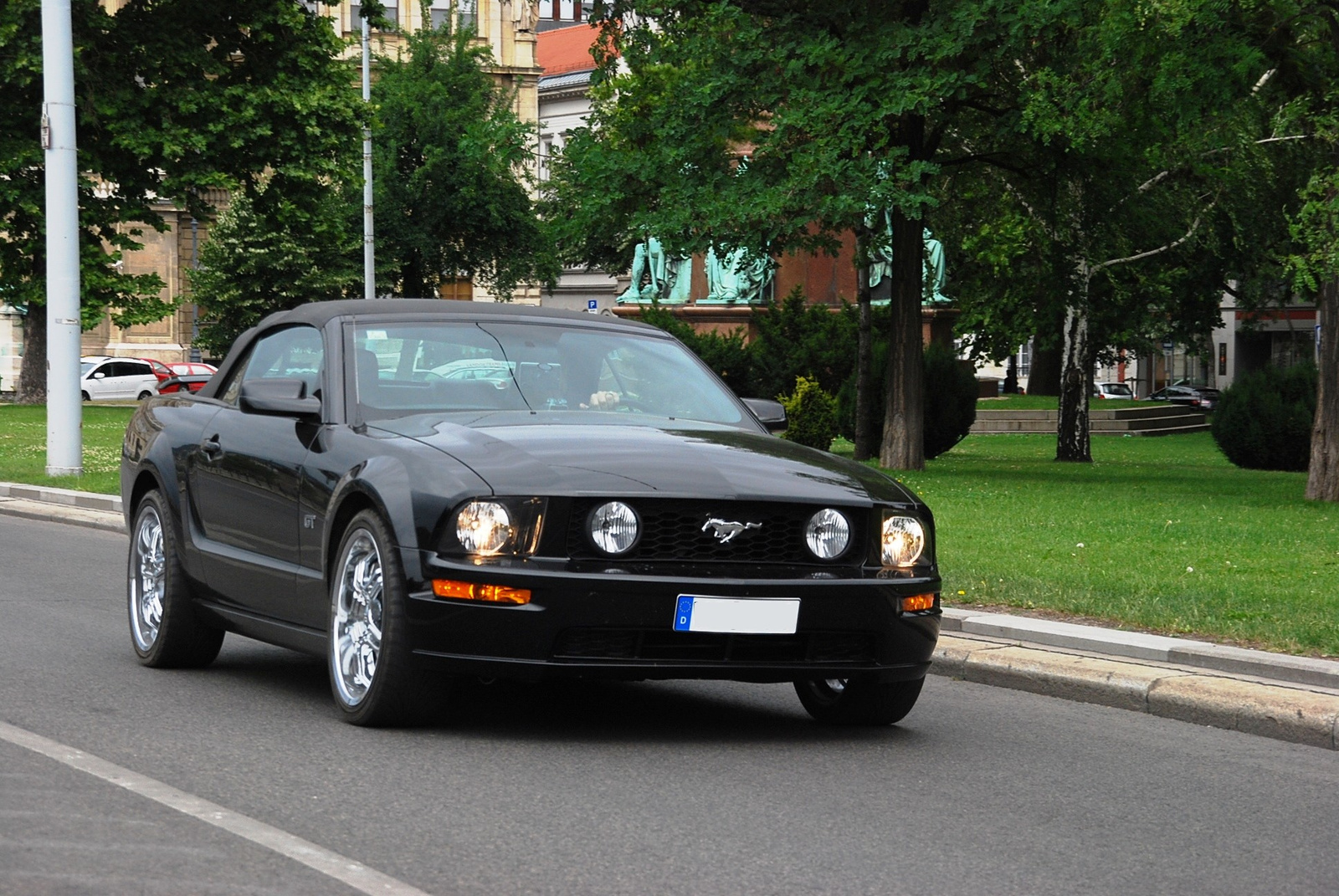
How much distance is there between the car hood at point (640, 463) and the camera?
→ 689cm

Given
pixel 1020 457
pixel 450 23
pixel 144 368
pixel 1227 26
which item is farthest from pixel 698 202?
pixel 144 368

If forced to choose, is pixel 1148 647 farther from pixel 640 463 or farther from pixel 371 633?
pixel 371 633

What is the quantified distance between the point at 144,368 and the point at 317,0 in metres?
32.5

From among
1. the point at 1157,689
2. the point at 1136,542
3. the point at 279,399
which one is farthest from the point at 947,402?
the point at 279,399

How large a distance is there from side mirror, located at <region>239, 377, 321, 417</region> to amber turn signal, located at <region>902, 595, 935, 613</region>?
2.30 m

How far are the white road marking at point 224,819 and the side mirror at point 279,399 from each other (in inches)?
58.9

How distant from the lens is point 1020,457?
36812 millimetres

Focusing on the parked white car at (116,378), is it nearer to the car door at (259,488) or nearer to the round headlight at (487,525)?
the car door at (259,488)

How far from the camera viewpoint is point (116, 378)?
7019cm

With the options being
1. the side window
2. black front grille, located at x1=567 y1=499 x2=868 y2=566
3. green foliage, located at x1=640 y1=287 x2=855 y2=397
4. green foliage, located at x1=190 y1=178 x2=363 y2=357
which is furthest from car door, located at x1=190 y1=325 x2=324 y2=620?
green foliage, located at x1=190 y1=178 x2=363 y2=357

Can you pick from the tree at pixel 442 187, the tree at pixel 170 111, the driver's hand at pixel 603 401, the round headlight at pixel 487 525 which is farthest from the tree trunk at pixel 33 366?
the round headlight at pixel 487 525

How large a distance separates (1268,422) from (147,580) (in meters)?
28.9

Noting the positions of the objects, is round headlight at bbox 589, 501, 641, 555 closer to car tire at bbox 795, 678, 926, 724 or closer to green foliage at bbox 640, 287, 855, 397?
car tire at bbox 795, 678, 926, 724

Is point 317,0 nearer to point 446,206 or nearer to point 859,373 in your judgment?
point 859,373
